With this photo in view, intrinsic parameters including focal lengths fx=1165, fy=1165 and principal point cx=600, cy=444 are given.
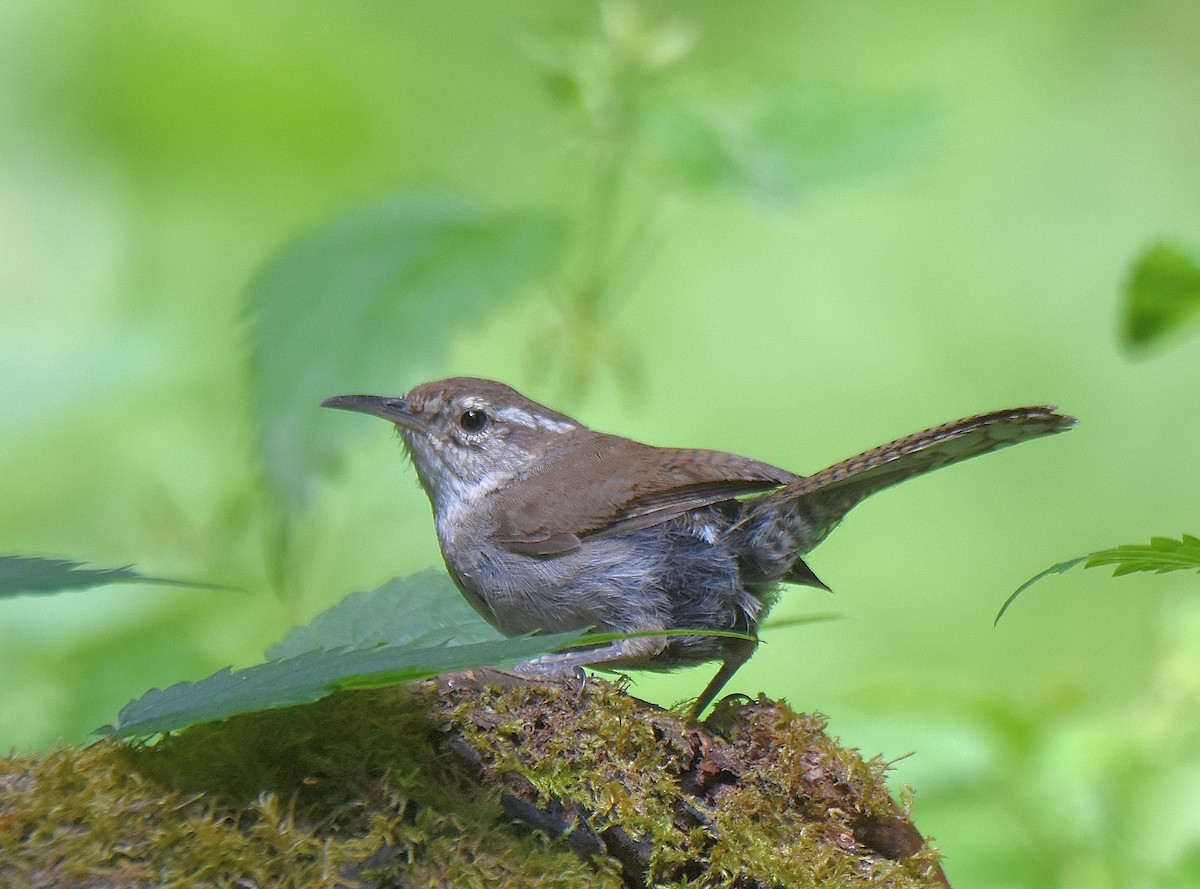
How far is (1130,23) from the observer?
9.40m

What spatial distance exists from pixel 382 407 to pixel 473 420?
1.15ft

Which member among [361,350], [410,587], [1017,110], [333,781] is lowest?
A: [333,781]

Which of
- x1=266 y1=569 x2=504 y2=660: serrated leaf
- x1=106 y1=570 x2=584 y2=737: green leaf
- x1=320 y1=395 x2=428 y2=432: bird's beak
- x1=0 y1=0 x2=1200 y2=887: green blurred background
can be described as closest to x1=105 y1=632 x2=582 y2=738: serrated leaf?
x1=106 y1=570 x2=584 y2=737: green leaf

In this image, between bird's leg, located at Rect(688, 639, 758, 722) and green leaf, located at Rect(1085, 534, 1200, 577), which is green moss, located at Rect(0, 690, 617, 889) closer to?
bird's leg, located at Rect(688, 639, 758, 722)

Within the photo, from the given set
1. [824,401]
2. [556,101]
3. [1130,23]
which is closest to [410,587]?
[556,101]

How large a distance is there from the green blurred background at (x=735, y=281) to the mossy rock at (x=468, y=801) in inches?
127

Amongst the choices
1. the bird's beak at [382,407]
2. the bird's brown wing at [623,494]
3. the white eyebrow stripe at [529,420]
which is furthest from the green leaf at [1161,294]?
the bird's beak at [382,407]

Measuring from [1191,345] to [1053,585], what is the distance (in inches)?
89.9

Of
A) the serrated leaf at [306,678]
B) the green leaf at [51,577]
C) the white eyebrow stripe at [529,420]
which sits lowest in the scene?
the serrated leaf at [306,678]

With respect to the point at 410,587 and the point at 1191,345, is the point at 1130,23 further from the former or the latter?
the point at 410,587

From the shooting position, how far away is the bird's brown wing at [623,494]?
346 cm

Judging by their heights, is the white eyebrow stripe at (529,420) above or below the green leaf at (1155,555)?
above

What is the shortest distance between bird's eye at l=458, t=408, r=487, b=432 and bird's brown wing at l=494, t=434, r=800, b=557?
0.47 m

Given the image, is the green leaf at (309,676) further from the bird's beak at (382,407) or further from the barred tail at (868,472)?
the bird's beak at (382,407)
